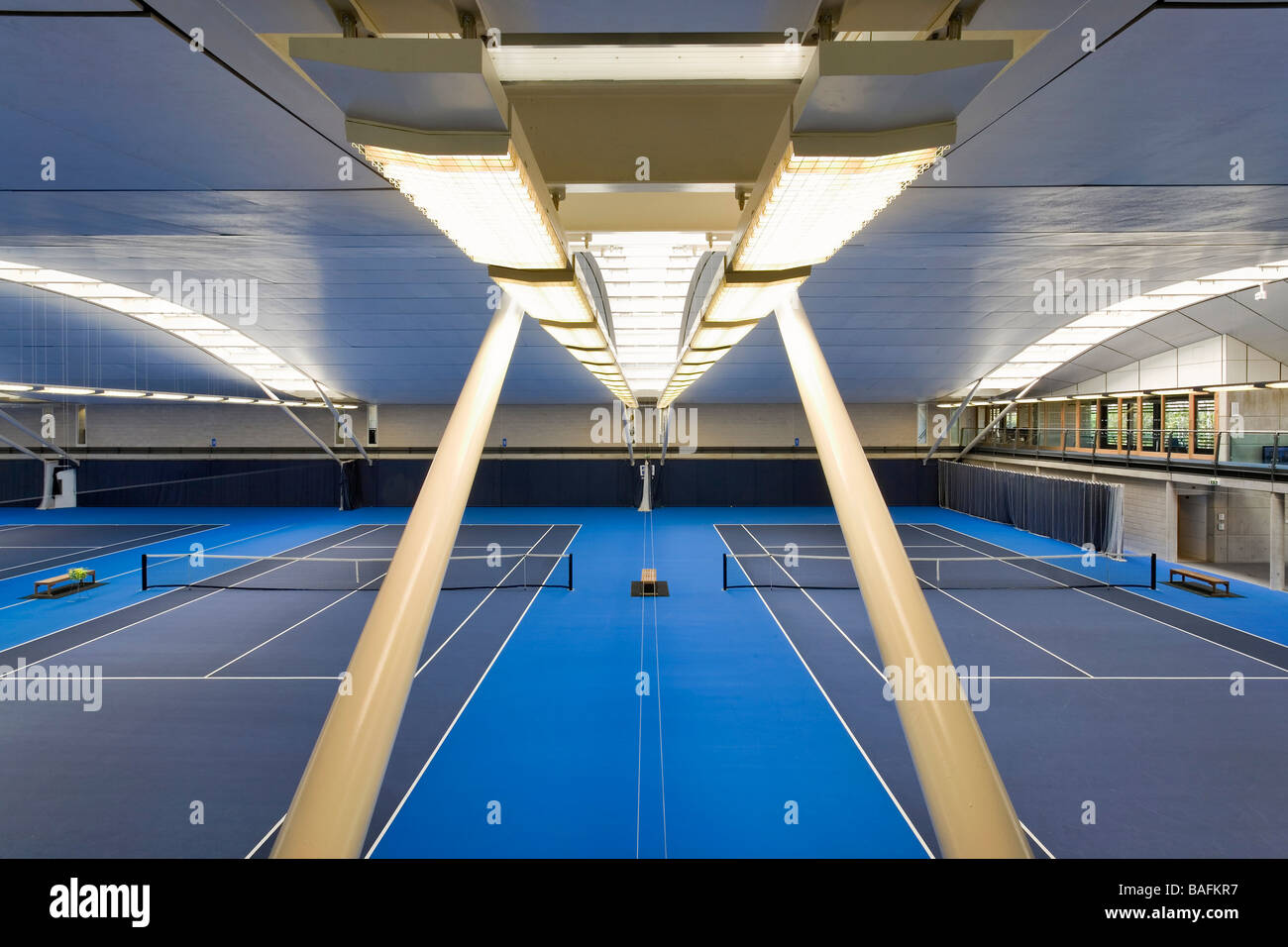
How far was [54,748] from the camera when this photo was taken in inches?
351

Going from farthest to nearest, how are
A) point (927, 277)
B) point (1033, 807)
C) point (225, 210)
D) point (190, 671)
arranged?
point (927, 277) → point (190, 671) → point (225, 210) → point (1033, 807)

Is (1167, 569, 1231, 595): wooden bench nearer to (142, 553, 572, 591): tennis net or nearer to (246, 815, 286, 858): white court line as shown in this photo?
(142, 553, 572, 591): tennis net

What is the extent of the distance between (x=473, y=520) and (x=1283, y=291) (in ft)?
104

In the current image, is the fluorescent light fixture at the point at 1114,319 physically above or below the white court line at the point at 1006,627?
above

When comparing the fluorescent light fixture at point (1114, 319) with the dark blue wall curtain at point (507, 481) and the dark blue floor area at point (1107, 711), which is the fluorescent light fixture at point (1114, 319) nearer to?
the dark blue floor area at point (1107, 711)

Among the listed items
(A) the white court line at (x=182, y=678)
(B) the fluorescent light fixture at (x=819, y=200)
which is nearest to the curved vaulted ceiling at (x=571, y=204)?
(B) the fluorescent light fixture at (x=819, y=200)

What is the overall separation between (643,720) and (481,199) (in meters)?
9.31

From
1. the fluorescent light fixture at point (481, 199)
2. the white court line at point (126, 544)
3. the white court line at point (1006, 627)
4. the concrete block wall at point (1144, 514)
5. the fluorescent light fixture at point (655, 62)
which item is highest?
the fluorescent light fixture at point (655, 62)

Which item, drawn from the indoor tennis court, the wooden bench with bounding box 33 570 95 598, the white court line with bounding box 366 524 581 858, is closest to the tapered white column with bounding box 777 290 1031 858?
the indoor tennis court

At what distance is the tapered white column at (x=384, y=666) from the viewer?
1.86 metres

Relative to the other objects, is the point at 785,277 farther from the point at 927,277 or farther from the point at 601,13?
the point at 927,277

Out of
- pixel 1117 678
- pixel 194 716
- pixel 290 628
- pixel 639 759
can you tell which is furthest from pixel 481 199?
pixel 290 628

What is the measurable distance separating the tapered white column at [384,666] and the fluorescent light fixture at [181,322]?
18.3 meters

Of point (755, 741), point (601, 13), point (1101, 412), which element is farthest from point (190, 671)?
point (1101, 412)
